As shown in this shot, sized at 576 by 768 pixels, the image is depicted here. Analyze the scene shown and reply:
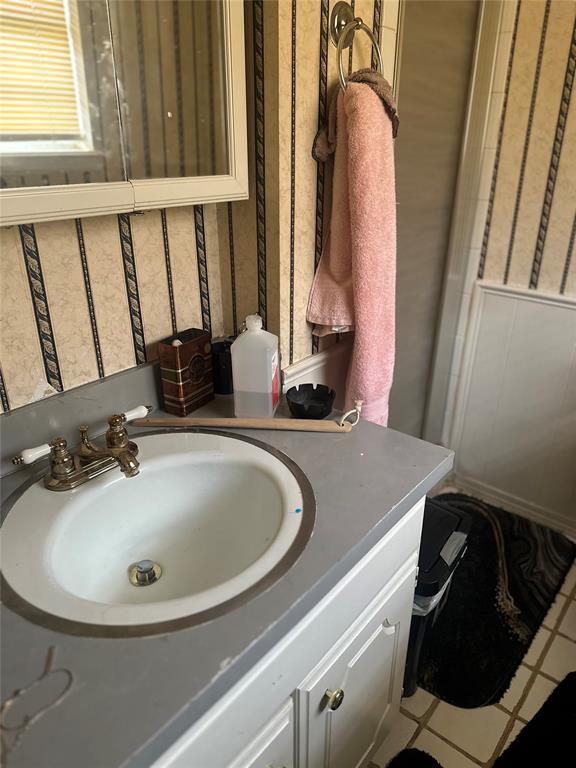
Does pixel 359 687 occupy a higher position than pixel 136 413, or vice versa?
pixel 136 413

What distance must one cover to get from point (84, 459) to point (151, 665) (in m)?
0.42

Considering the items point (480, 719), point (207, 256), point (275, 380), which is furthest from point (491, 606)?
point (207, 256)

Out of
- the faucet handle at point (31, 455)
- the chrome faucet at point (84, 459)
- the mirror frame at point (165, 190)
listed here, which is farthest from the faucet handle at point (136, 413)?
the mirror frame at point (165, 190)

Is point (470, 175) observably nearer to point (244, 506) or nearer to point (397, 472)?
point (397, 472)

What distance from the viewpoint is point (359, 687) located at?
1.01 meters

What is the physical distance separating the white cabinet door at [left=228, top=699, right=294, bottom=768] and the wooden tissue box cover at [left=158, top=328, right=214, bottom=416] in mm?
567

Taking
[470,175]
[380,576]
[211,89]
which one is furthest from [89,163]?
[470,175]

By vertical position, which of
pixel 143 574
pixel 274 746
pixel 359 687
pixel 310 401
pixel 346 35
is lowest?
pixel 359 687

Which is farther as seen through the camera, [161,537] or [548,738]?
[548,738]

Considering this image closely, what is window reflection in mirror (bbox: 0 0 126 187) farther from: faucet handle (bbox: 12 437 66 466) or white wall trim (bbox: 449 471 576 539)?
white wall trim (bbox: 449 471 576 539)

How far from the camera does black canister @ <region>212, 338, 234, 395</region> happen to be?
1.19 metres

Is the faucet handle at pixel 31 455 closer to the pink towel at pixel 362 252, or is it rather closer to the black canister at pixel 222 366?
the black canister at pixel 222 366

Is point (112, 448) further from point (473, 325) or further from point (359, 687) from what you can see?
point (473, 325)

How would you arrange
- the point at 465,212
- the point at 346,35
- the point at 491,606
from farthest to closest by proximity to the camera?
the point at 465,212, the point at 491,606, the point at 346,35
